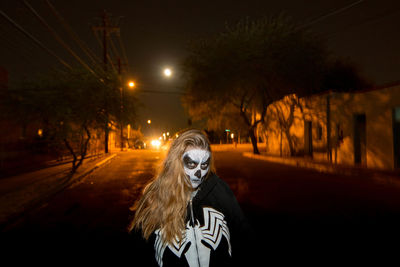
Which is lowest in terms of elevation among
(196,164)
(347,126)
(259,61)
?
(196,164)

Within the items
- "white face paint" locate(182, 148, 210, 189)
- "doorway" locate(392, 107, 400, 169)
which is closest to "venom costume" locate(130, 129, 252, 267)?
"white face paint" locate(182, 148, 210, 189)

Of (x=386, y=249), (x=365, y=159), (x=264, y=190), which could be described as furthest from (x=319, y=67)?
(x=386, y=249)

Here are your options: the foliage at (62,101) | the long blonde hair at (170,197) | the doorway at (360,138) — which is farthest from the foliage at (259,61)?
the long blonde hair at (170,197)

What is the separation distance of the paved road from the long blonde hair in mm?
178

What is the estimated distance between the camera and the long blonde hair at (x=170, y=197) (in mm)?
2004

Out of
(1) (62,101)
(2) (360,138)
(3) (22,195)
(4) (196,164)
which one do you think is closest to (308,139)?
→ (2) (360,138)

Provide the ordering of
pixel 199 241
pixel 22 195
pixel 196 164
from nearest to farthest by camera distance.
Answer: pixel 199 241, pixel 196 164, pixel 22 195

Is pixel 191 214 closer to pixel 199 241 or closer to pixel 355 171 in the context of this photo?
pixel 199 241

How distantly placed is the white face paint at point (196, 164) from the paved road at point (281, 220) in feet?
1.88

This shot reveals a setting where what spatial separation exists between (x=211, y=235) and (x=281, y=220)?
5457mm

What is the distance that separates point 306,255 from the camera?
483cm

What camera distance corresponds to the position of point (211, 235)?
1.99 metres

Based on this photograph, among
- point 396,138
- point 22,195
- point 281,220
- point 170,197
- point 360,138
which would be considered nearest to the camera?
point 170,197

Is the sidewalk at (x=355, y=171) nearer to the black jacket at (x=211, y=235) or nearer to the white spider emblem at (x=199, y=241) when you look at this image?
the black jacket at (x=211, y=235)
